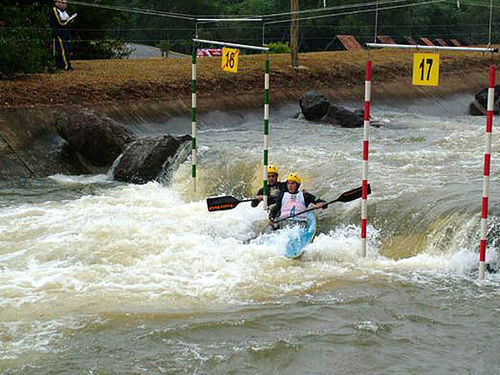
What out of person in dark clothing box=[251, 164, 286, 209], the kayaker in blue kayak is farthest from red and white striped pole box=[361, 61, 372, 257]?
person in dark clothing box=[251, 164, 286, 209]

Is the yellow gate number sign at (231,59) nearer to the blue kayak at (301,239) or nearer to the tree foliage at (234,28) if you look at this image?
the blue kayak at (301,239)

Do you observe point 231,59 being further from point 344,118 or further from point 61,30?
point 61,30

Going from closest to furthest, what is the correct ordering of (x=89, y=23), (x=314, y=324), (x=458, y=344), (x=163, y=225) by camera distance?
(x=458, y=344), (x=314, y=324), (x=163, y=225), (x=89, y=23)

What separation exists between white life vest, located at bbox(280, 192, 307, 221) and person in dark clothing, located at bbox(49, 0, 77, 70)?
9.62 metres

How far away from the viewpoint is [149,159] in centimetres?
1363

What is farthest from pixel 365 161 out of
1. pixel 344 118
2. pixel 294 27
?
pixel 294 27

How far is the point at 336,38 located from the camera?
2489 cm

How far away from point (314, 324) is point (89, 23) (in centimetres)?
1665

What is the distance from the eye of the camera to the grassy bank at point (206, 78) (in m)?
15.9

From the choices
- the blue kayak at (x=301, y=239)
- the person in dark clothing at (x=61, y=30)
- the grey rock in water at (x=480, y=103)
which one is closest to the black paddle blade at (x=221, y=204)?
the blue kayak at (x=301, y=239)

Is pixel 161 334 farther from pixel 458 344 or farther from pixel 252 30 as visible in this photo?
pixel 252 30

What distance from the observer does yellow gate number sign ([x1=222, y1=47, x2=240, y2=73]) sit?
11.4 metres

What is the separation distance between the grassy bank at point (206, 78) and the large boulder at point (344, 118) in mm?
1485

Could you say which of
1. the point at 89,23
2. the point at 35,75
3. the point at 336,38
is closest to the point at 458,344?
the point at 35,75
